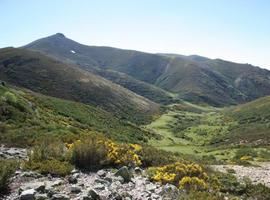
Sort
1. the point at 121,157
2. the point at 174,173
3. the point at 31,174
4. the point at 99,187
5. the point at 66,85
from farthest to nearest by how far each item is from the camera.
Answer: the point at 66,85 → the point at 121,157 → the point at 174,173 → the point at 31,174 → the point at 99,187

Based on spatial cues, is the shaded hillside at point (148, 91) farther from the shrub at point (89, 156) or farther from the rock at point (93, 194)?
the rock at point (93, 194)

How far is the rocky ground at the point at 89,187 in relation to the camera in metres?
9.56

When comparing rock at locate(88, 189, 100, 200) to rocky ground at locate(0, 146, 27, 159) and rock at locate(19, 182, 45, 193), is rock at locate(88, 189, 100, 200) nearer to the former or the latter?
rock at locate(19, 182, 45, 193)

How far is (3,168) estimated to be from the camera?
10.4 meters

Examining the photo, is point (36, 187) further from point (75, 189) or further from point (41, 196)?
point (75, 189)

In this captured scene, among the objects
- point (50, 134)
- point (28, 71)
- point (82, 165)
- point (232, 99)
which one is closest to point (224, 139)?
point (50, 134)

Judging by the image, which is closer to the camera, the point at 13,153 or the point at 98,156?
the point at 98,156

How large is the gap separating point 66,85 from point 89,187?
264 feet

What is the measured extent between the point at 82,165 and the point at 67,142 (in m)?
5.26

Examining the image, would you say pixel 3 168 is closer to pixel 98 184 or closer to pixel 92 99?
pixel 98 184

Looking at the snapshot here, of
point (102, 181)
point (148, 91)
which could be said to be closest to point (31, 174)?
point (102, 181)

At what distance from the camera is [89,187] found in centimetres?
1064

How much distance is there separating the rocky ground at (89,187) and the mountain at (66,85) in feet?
201

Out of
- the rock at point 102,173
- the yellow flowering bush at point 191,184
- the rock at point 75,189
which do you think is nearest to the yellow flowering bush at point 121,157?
the rock at point 102,173
